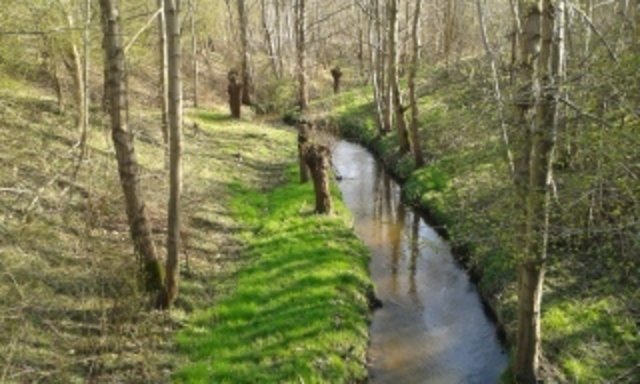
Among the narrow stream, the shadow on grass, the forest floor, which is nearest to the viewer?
the forest floor

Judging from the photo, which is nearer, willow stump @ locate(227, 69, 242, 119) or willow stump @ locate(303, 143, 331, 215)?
willow stump @ locate(303, 143, 331, 215)

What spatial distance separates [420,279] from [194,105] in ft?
56.8

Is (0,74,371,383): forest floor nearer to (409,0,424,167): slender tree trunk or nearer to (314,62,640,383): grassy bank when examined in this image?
(314,62,640,383): grassy bank

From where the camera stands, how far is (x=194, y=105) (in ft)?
90.5

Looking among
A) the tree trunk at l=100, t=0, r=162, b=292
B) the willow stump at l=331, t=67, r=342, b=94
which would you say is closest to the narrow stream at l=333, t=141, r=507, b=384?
the tree trunk at l=100, t=0, r=162, b=292

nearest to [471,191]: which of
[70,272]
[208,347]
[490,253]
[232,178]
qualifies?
[490,253]

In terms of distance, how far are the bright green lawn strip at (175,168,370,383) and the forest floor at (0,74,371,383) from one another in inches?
1.0

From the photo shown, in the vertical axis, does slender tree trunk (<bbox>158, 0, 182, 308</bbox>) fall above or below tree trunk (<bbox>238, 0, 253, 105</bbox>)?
below

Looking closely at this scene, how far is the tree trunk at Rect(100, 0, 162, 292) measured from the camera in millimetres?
8656

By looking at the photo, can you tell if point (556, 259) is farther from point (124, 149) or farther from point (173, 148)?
point (124, 149)

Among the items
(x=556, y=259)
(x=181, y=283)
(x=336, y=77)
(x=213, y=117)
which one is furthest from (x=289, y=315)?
(x=336, y=77)

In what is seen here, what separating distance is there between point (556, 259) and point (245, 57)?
20.2 m

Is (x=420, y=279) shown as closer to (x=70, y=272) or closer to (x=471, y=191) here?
(x=471, y=191)

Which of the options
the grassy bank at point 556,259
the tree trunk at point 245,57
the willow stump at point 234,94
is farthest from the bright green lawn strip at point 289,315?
the tree trunk at point 245,57
